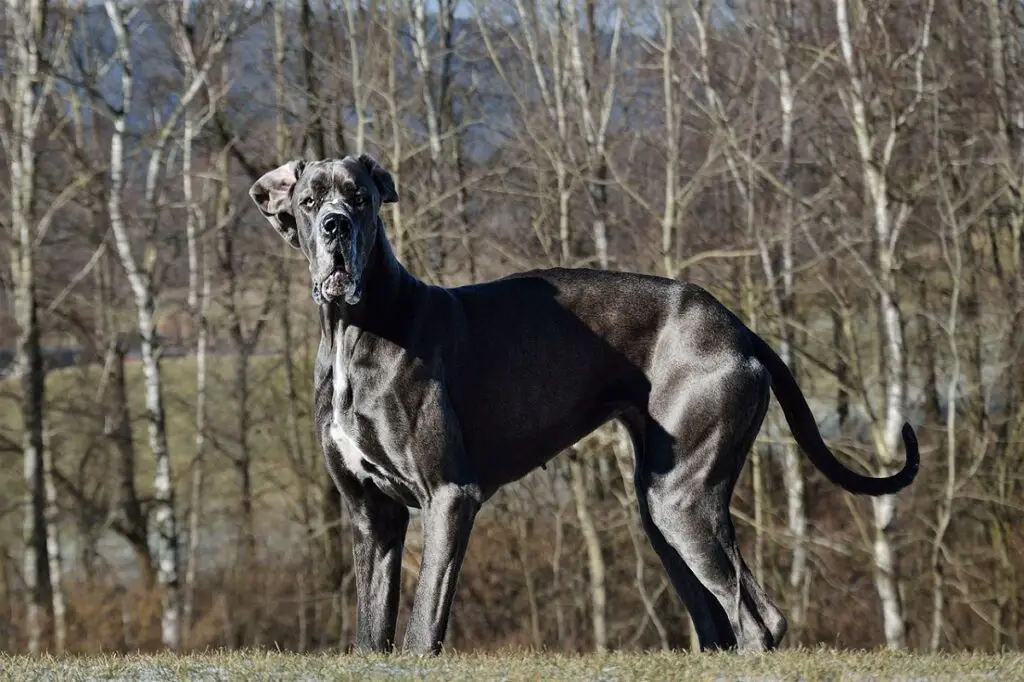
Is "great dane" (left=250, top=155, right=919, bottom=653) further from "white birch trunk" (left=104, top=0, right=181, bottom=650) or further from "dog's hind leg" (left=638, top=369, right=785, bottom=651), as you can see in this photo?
"white birch trunk" (left=104, top=0, right=181, bottom=650)

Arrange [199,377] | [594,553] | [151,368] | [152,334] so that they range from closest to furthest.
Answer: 1. [151,368]
2. [152,334]
3. [594,553]
4. [199,377]

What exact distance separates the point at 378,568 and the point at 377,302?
122cm

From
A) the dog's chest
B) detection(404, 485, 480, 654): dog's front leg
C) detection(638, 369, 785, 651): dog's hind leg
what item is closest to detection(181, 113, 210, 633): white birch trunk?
the dog's chest

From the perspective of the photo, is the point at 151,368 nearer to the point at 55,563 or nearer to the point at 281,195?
the point at 55,563

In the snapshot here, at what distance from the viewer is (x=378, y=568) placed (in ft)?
21.2

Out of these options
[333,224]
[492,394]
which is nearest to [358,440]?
[492,394]

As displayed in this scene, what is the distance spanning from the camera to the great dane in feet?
19.8

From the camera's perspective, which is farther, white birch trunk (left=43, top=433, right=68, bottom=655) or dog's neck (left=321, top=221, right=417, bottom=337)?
white birch trunk (left=43, top=433, right=68, bottom=655)

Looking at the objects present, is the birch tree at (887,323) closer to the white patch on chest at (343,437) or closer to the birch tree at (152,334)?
the birch tree at (152,334)

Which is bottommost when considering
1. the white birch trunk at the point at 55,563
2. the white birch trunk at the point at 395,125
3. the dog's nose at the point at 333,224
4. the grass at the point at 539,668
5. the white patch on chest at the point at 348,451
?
the white birch trunk at the point at 55,563

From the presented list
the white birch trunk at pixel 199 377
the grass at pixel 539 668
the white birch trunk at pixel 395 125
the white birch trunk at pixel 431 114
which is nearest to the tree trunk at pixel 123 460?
the white birch trunk at pixel 199 377

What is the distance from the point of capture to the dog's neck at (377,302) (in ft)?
20.2

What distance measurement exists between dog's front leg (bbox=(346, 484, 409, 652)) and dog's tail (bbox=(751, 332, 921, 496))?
6.32 feet

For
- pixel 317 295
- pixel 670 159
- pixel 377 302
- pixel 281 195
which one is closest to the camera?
pixel 317 295
